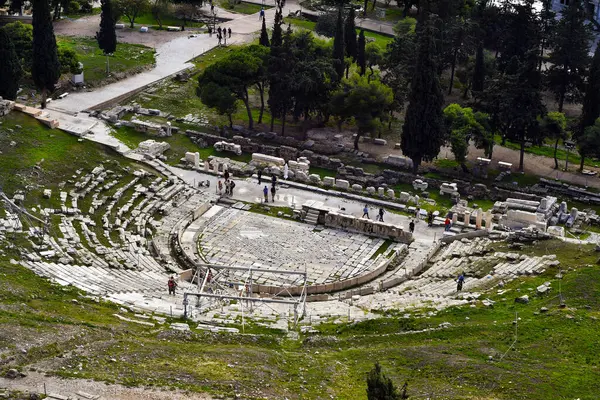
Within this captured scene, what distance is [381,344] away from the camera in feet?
172

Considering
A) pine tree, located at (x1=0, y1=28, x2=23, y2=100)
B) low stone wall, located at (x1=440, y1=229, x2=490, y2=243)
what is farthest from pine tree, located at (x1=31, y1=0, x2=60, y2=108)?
low stone wall, located at (x1=440, y1=229, x2=490, y2=243)

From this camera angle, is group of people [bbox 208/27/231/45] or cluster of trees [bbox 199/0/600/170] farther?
group of people [bbox 208/27/231/45]

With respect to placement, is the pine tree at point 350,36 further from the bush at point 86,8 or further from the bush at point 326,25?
the bush at point 86,8

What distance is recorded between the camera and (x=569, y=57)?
3863 inches

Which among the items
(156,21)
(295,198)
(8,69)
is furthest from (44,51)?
(156,21)

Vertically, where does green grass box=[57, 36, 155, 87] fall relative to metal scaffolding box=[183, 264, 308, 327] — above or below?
above

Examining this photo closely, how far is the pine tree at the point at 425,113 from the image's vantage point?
263 feet

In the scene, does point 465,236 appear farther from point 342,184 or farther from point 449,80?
point 449,80

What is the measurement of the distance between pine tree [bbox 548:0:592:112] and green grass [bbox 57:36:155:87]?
123 feet

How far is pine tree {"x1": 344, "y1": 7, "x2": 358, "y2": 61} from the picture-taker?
328 feet

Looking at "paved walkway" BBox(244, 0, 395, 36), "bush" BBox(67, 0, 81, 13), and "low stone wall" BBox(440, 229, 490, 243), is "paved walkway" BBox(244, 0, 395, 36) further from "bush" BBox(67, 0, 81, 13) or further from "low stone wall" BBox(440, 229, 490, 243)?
"low stone wall" BBox(440, 229, 490, 243)

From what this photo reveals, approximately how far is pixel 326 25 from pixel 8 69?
39178 millimetres

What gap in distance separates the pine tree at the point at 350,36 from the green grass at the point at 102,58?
18406 mm

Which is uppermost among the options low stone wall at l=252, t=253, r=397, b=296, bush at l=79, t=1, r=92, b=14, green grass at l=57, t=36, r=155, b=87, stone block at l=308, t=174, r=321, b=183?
bush at l=79, t=1, r=92, b=14
